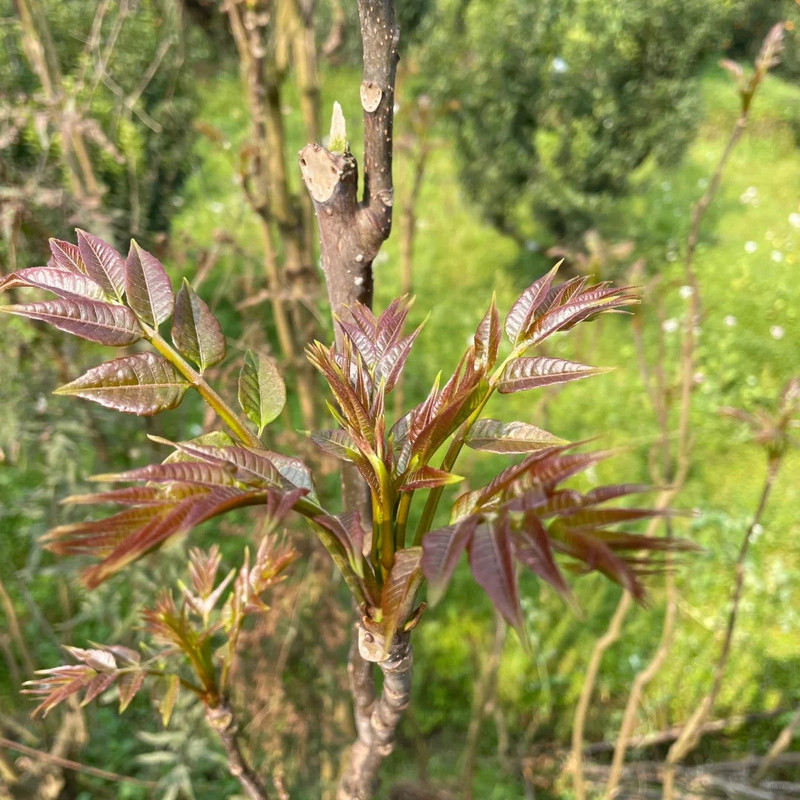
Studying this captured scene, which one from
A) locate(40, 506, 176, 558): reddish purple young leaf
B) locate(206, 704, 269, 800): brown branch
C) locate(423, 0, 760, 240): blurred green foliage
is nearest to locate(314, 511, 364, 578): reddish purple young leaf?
locate(40, 506, 176, 558): reddish purple young leaf

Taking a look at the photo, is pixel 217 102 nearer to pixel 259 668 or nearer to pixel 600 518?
pixel 259 668

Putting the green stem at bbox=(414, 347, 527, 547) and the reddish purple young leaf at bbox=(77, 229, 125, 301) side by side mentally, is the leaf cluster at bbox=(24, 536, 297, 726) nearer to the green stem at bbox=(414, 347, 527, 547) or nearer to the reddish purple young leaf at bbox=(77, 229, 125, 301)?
the green stem at bbox=(414, 347, 527, 547)

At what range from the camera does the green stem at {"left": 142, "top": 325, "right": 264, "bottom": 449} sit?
50 centimetres

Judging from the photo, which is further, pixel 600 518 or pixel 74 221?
pixel 74 221

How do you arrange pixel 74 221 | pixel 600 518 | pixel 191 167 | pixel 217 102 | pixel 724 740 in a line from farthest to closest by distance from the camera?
pixel 217 102 → pixel 191 167 → pixel 724 740 → pixel 74 221 → pixel 600 518

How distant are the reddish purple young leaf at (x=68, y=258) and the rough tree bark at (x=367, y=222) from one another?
0.23 meters

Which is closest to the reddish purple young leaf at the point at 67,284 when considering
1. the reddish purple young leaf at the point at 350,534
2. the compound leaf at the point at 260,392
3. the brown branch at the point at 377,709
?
the compound leaf at the point at 260,392

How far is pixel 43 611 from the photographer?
262 cm

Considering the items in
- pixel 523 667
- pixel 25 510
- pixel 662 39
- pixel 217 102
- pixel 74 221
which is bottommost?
pixel 523 667

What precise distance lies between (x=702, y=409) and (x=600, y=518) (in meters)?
4.26

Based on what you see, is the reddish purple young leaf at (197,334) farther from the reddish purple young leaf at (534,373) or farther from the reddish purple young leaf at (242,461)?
the reddish purple young leaf at (534,373)

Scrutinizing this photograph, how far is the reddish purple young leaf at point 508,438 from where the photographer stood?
1.59 ft

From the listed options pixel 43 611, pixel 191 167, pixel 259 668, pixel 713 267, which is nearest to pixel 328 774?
pixel 259 668

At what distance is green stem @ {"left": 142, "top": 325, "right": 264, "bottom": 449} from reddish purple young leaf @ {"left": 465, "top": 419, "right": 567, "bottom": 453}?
0.19 m
